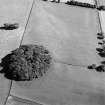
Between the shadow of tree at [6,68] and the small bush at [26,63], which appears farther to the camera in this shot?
the shadow of tree at [6,68]

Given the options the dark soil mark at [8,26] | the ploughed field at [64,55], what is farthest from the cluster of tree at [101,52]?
the dark soil mark at [8,26]

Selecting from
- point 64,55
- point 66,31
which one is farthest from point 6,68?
point 66,31

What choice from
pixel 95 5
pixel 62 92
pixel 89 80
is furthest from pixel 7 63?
pixel 95 5

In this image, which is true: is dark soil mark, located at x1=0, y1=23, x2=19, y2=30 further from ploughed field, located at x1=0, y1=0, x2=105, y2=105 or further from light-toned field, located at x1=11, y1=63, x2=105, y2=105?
light-toned field, located at x1=11, y1=63, x2=105, y2=105

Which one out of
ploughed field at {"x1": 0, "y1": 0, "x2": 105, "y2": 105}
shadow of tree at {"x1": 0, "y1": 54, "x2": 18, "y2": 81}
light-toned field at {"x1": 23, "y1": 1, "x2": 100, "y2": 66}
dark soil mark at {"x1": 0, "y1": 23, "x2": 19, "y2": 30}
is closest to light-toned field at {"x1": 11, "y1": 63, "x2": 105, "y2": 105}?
ploughed field at {"x1": 0, "y1": 0, "x2": 105, "y2": 105}

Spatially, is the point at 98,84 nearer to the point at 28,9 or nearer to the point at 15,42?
the point at 15,42

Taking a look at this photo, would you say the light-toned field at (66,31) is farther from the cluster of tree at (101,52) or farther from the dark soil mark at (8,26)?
the dark soil mark at (8,26)
